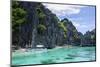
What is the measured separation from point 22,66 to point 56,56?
45 centimetres

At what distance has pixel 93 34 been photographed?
2641mm

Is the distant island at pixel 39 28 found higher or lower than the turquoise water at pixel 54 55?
higher

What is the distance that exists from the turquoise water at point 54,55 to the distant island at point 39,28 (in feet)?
0.22

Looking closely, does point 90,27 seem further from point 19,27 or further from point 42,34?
point 19,27

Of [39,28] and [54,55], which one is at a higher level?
[39,28]

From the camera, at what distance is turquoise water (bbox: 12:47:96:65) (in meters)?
2.32

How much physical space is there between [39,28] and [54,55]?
391 millimetres

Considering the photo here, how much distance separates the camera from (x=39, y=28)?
7.88 ft

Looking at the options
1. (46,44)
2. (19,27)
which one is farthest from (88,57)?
(19,27)

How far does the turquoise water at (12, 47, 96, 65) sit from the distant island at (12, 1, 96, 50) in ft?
0.22

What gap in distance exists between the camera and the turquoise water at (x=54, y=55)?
7.62 ft

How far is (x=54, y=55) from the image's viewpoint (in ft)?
8.05

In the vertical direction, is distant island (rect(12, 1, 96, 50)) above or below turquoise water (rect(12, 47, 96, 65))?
above

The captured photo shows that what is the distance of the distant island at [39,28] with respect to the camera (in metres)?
2.32
